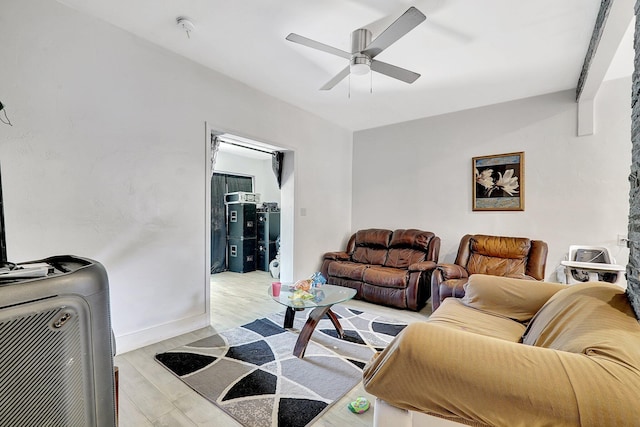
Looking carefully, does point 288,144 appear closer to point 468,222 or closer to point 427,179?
point 427,179

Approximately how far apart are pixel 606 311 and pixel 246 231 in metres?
5.28

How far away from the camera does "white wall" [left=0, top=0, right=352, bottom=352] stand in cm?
198

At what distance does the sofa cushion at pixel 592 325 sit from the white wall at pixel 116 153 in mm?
2862

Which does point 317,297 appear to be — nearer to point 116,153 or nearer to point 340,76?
point 340,76

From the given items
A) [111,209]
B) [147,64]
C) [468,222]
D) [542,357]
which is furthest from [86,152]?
[468,222]

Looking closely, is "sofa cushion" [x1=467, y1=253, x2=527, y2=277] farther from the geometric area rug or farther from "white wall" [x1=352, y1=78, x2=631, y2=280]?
the geometric area rug

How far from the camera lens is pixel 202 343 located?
102 inches

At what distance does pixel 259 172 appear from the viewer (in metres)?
6.91

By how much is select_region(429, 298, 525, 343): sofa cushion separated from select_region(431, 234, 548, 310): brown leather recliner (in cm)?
92

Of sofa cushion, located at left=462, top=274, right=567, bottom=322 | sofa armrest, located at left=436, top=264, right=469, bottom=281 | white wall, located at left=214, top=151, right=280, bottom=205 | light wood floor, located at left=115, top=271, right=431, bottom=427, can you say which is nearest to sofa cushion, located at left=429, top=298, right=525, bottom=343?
sofa cushion, located at left=462, top=274, right=567, bottom=322

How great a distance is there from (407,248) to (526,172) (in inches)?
70.1

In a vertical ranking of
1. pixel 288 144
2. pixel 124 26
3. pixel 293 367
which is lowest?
pixel 293 367

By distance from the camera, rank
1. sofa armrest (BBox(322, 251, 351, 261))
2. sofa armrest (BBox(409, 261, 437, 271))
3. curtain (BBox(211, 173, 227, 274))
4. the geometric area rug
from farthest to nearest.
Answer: curtain (BBox(211, 173, 227, 274))
sofa armrest (BBox(322, 251, 351, 261))
sofa armrest (BBox(409, 261, 437, 271))
the geometric area rug

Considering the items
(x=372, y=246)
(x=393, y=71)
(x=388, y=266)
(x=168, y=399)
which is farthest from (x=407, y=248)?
(x=168, y=399)
